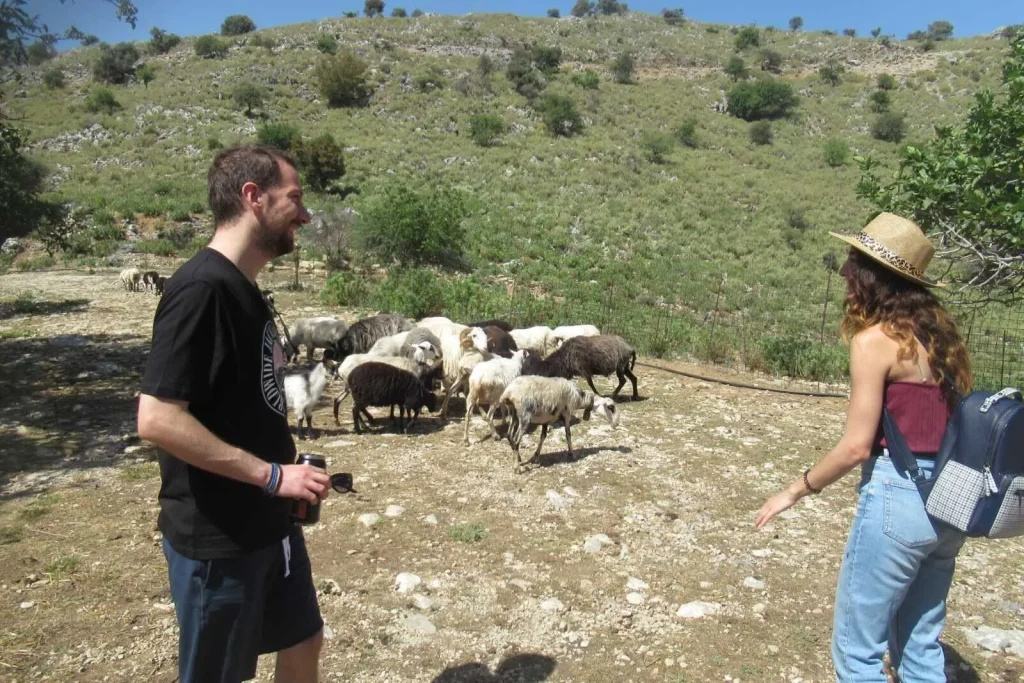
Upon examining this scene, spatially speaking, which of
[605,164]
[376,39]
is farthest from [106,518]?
[376,39]

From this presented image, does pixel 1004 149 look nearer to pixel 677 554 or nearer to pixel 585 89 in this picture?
pixel 677 554

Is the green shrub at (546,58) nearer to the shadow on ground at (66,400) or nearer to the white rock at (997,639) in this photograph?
the shadow on ground at (66,400)

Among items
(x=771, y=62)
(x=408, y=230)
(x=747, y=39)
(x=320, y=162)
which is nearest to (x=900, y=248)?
(x=408, y=230)

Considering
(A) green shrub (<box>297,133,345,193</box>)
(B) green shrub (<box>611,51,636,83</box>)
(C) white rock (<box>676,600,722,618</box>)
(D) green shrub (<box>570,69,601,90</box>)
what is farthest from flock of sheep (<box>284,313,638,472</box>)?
(B) green shrub (<box>611,51,636,83</box>)

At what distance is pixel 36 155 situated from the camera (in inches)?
1272

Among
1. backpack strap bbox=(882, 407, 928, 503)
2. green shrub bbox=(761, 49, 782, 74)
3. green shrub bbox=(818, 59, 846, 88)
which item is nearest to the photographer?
backpack strap bbox=(882, 407, 928, 503)

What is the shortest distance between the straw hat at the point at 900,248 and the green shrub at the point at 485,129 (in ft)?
120

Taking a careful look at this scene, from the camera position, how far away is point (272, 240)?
2.14 metres

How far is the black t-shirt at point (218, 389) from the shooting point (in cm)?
184

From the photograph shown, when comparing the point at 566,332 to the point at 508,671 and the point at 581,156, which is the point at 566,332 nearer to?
the point at 508,671

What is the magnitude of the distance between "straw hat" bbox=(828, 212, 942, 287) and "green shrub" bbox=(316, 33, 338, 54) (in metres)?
51.7

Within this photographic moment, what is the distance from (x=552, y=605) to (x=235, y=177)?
10.1 ft

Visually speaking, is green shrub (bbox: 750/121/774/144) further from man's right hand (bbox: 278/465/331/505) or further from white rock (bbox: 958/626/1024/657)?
man's right hand (bbox: 278/465/331/505)

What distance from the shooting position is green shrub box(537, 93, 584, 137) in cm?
4103
